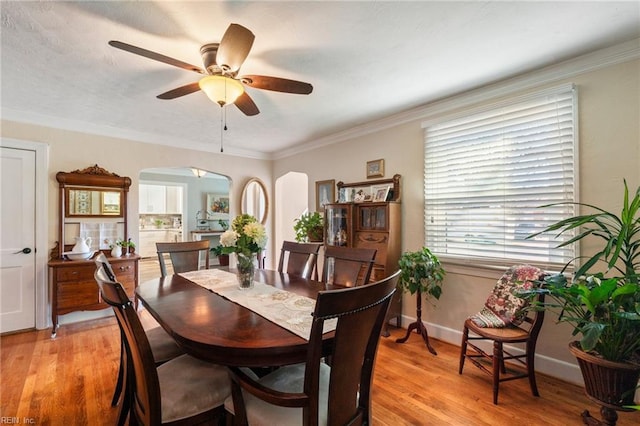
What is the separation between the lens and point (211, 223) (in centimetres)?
852

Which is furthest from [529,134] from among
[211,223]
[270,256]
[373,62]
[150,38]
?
[211,223]

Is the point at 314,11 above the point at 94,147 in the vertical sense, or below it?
above

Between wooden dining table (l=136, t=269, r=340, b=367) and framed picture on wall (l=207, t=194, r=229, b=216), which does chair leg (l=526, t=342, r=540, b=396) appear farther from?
framed picture on wall (l=207, t=194, r=229, b=216)

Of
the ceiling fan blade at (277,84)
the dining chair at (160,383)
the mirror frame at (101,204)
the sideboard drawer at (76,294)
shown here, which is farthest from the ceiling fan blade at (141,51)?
the sideboard drawer at (76,294)

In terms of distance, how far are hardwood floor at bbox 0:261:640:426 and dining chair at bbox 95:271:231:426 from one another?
782 mm

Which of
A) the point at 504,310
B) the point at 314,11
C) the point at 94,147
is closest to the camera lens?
the point at 314,11

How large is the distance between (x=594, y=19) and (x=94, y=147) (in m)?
5.01

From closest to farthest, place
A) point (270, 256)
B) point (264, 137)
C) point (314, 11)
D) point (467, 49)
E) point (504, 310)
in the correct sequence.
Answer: point (314, 11) < point (467, 49) < point (504, 310) < point (264, 137) < point (270, 256)

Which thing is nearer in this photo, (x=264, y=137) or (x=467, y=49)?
(x=467, y=49)

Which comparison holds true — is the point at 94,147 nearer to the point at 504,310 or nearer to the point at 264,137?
the point at 264,137

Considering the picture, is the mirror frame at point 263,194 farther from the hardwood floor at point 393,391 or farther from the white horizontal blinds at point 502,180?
the white horizontal blinds at point 502,180

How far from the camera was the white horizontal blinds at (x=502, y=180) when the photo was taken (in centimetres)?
232

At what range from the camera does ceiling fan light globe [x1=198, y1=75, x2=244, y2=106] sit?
193 cm

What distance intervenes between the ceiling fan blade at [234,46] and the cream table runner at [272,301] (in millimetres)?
1486
